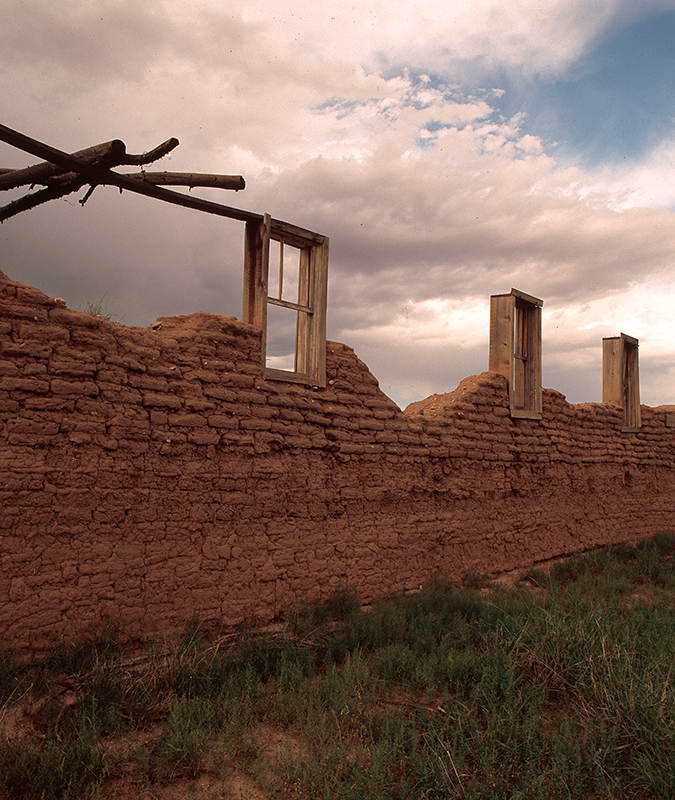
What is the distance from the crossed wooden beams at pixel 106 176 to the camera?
4.76 meters

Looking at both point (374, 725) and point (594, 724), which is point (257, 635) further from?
point (594, 724)

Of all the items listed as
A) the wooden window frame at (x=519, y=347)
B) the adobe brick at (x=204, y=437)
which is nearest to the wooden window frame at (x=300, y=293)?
the adobe brick at (x=204, y=437)

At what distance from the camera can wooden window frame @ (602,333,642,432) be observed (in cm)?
1013

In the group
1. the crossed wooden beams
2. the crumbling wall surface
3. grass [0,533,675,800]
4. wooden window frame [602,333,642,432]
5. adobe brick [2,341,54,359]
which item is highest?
the crossed wooden beams

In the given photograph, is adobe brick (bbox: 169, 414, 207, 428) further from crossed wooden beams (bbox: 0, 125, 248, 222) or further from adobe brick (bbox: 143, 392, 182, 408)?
crossed wooden beams (bbox: 0, 125, 248, 222)

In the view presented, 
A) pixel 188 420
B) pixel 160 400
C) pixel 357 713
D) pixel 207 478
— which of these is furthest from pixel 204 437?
pixel 357 713

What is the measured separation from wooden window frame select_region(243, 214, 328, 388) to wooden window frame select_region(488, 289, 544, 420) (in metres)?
3.13

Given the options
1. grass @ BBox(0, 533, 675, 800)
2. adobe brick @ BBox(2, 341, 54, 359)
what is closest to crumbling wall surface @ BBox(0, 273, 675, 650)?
adobe brick @ BBox(2, 341, 54, 359)

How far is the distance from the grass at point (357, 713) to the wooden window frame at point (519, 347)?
12.2 feet

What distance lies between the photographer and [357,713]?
3.28 metres

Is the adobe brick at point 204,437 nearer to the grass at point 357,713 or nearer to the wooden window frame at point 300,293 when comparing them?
the wooden window frame at point 300,293

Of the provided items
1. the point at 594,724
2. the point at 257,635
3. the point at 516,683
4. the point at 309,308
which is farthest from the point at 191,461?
the point at 594,724

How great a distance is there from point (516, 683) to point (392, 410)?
120 inches

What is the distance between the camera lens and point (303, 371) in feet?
18.6
